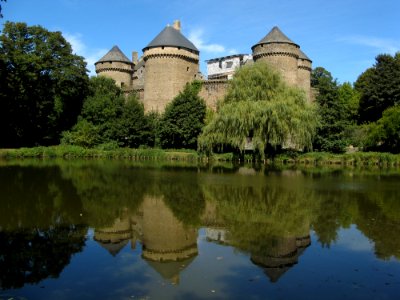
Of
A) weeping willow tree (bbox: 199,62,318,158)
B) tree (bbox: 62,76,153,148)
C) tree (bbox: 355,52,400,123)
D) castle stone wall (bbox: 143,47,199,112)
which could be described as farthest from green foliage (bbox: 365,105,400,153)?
tree (bbox: 62,76,153,148)

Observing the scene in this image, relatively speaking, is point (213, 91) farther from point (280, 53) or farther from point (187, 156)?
point (187, 156)

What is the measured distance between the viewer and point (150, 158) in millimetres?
28844

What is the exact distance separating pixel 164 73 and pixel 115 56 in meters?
7.69

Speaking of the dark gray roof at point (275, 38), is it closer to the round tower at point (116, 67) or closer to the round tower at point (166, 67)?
the round tower at point (166, 67)

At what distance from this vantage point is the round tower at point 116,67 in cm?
3953

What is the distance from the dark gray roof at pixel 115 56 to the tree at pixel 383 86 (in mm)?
21310

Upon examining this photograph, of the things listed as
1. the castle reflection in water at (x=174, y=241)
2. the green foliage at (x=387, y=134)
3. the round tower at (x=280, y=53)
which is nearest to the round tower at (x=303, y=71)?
the round tower at (x=280, y=53)

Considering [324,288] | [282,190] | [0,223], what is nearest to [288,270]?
[324,288]

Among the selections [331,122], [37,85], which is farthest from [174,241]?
[37,85]

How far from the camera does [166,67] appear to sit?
113ft

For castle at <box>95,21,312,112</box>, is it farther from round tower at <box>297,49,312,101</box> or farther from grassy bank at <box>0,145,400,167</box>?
grassy bank at <box>0,145,400,167</box>

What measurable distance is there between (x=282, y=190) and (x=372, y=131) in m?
18.2

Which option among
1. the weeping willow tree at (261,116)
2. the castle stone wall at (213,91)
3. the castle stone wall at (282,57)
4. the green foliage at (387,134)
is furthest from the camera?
the castle stone wall at (213,91)

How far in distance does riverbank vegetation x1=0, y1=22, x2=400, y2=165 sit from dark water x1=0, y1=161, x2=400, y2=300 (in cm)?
1295
